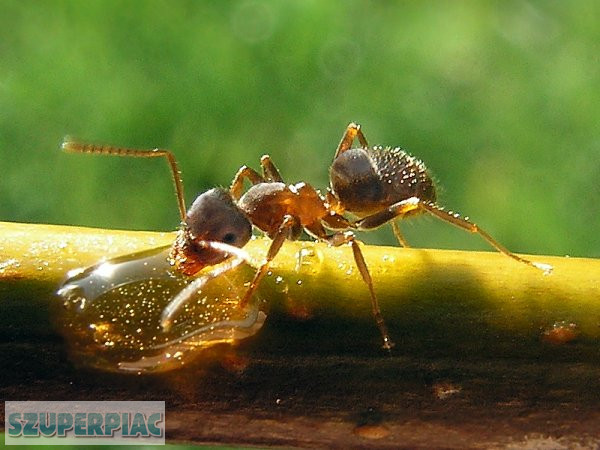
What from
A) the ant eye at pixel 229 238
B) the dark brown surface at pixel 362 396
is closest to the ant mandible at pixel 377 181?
the ant eye at pixel 229 238

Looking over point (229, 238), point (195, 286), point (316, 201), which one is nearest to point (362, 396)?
point (195, 286)

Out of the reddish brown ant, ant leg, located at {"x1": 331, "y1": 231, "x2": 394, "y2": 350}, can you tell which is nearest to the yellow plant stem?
ant leg, located at {"x1": 331, "y1": 231, "x2": 394, "y2": 350}

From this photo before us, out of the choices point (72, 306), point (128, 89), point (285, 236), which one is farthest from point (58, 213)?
point (72, 306)

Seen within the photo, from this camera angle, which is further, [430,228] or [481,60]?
[481,60]

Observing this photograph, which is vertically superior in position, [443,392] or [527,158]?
[527,158]

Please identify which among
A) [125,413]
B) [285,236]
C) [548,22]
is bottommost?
[125,413]

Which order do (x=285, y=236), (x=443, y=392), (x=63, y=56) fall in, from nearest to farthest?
(x=443, y=392) < (x=285, y=236) < (x=63, y=56)

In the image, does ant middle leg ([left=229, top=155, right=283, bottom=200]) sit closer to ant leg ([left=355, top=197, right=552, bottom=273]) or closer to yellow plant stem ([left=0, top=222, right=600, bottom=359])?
ant leg ([left=355, top=197, right=552, bottom=273])

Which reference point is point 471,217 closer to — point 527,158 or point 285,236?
point 527,158
